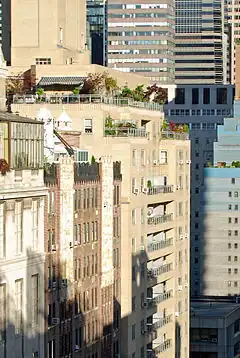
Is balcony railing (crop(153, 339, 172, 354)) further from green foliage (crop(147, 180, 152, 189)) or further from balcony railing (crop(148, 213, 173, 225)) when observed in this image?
green foliage (crop(147, 180, 152, 189))

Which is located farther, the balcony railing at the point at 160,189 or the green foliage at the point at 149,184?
the balcony railing at the point at 160,189

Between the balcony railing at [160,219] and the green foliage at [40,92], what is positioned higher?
the green foliage at [40,92]

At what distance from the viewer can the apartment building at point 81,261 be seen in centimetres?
9162

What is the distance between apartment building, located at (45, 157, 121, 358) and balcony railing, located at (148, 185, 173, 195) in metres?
9.33

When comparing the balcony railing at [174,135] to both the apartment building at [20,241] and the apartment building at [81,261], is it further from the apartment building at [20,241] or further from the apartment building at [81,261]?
the apartment building at [20,241]

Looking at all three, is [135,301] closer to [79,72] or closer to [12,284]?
[79,72]

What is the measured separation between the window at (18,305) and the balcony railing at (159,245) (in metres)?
61.1

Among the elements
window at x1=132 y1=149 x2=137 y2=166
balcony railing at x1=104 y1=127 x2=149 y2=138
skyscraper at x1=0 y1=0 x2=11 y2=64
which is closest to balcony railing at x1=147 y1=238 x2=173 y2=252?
window at x1=132 y1=149 x2=137 y2=166

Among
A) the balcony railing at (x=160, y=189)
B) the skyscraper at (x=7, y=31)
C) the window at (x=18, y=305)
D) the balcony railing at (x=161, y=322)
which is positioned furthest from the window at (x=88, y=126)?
the window at (x=18, y=305)

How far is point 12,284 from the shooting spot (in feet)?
183

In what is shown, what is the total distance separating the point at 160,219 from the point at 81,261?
933 inches

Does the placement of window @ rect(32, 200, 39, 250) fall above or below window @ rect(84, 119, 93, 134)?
below

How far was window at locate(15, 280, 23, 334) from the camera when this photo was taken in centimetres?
5606

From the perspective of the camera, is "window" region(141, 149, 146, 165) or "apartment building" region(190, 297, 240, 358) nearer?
"window" region(141, 149, 146, 165)
